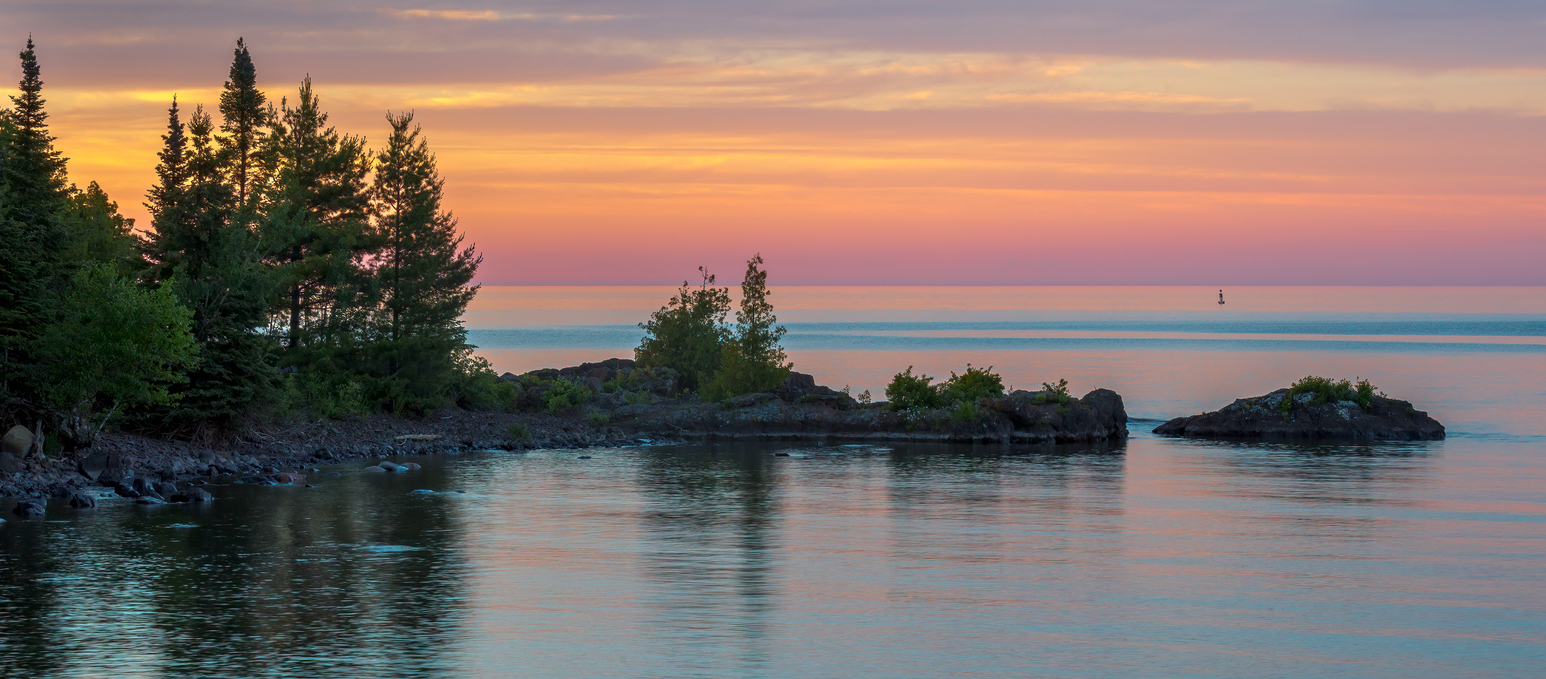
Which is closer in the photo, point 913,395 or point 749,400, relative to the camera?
point 913,395

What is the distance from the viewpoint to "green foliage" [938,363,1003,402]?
2461 inches

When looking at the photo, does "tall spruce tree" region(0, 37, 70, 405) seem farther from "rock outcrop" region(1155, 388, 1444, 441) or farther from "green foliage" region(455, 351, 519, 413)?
"rock outcrop" region(1155, 388, 1444, 441)

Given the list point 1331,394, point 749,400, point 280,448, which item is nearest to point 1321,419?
point 1331,394

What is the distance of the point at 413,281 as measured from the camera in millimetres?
58219

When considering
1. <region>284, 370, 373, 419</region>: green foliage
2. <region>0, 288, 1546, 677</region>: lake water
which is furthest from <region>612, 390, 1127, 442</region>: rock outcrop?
<region>284, 370, 373, 419</region>: green foliage

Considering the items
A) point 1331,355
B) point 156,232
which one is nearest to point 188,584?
point 156,232

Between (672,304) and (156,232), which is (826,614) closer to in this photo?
(156,232)

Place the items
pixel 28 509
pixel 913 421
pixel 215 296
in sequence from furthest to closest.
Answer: pixel 913 421 < pixel 215 296 < pixel 28 509

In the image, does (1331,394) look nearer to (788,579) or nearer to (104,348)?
(788,579)

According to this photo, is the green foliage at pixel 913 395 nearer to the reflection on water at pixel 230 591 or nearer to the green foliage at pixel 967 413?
the green foliage at pixel 967 413

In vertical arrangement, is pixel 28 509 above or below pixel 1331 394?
below

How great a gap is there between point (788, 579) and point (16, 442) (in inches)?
1030

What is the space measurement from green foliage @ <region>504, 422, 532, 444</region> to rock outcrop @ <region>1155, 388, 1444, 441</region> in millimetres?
31511

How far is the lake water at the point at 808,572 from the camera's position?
68.0ft
